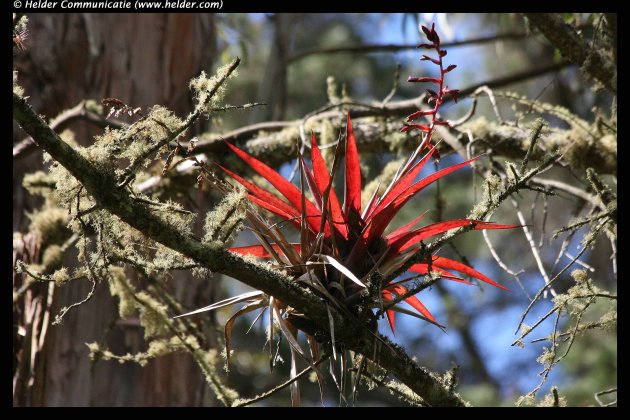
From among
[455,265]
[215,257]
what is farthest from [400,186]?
[215,257]

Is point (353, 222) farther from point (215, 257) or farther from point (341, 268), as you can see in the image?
point (215, 257)

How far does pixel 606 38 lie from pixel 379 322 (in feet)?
6.50

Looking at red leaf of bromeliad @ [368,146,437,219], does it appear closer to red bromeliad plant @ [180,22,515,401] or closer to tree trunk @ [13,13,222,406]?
red bromeliad plant @ [180,22,515,401]

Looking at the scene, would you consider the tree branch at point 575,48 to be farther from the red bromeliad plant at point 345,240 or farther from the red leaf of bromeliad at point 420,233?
the red leaf of bromeliad at point 420,233

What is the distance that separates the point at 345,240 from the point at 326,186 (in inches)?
5.7

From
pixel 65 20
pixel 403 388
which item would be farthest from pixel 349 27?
pixel 403 388

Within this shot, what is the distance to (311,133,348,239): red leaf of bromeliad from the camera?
191 cm

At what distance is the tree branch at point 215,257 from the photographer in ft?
4.73

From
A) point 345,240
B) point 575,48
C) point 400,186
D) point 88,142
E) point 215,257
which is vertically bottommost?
point 215,257

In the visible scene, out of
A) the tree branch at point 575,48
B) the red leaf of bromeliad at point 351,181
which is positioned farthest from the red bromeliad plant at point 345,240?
the tree branch at point 575,48

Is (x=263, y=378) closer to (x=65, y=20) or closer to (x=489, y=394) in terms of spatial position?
(x=489, y=394)

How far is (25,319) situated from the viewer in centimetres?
314

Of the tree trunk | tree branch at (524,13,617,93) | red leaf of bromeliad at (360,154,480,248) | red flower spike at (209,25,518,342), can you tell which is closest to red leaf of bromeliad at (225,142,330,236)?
red flower spike at (209,25,518,342)

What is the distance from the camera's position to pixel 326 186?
1900 mm
